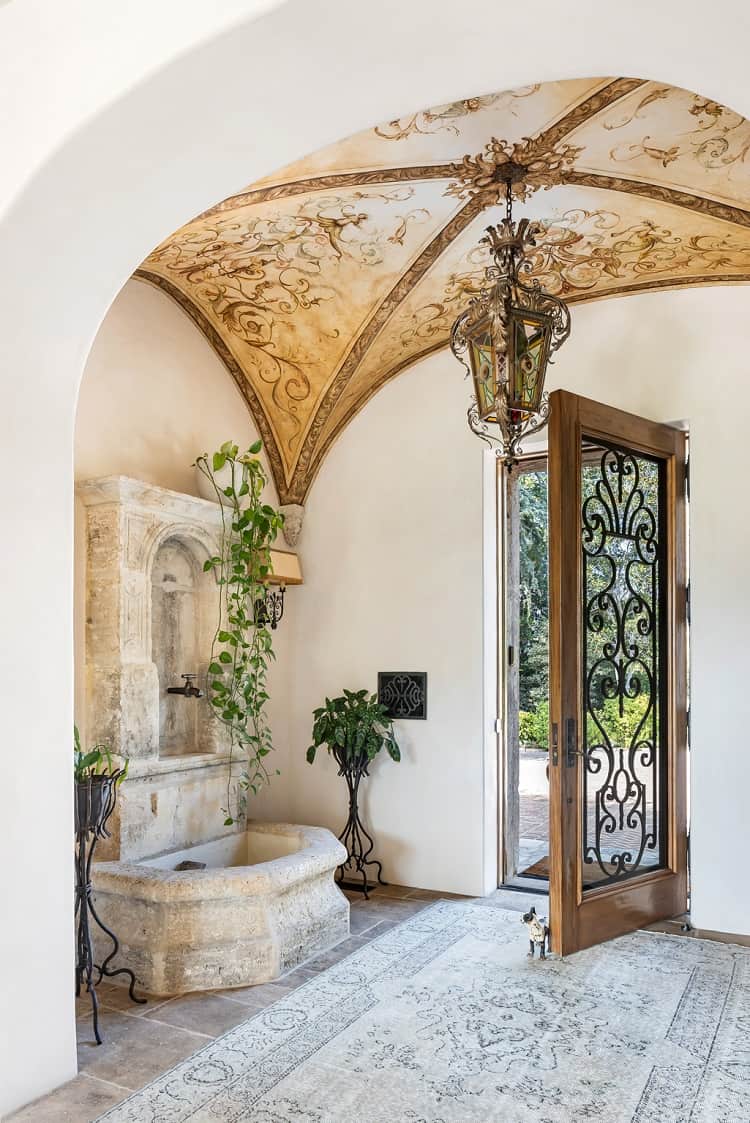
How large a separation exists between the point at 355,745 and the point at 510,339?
8.37ft

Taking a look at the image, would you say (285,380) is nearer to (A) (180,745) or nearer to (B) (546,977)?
(A) (180,745)

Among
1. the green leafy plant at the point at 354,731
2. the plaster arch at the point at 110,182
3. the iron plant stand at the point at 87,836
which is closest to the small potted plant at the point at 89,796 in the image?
the iron plant stand at the point at 87,836

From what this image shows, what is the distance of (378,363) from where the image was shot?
204 inches

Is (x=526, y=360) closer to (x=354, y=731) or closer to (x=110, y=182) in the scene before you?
(x=110, y=182)

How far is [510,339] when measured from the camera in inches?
131

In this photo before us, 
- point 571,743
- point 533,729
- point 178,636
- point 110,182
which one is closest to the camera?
point 110,182

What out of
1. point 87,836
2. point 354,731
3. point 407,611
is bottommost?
point 87,836

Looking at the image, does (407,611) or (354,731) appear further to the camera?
(407,611)

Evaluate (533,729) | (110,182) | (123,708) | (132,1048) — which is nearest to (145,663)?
(123,708)

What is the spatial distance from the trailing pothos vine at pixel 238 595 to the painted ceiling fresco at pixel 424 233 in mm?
701

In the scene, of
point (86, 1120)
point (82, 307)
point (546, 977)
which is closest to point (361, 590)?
point (546, 977)

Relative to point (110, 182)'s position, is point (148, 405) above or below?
below

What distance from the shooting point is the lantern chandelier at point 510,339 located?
3328 mm

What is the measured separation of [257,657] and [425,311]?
2132mm
